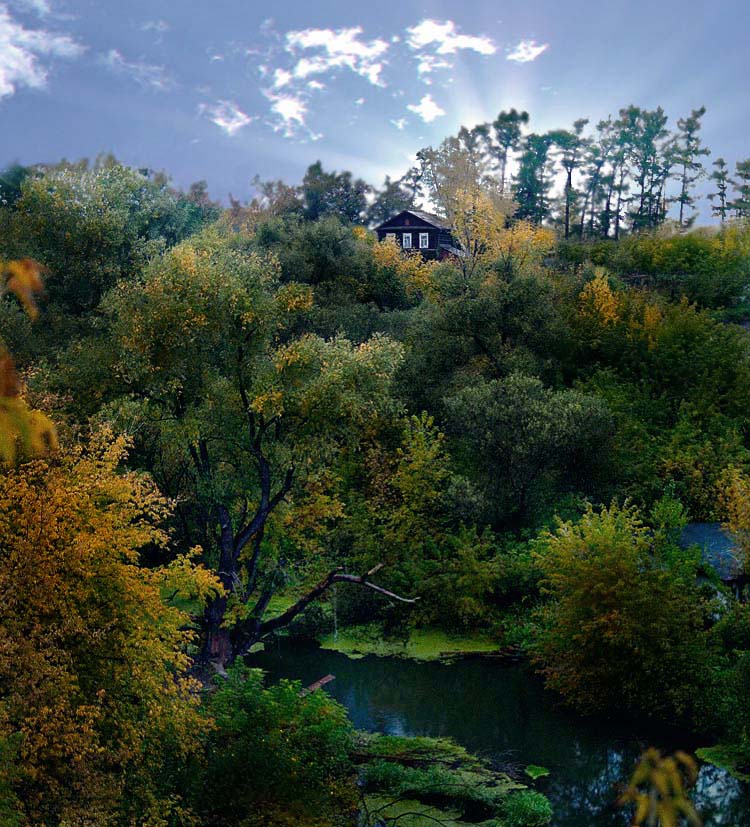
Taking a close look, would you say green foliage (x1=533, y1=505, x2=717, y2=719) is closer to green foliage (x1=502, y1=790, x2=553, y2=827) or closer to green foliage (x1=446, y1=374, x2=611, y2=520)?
green foliage (x1=502, y1=790, x2=553, y2=827)

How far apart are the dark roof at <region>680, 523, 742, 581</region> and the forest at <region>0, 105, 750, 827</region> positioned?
345 millimetres

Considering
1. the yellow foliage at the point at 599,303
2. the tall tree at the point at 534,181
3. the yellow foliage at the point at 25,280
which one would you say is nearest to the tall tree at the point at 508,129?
the tall tree at the point at 534,181

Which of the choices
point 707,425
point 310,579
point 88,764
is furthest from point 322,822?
point 707,425

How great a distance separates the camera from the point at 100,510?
477 inches

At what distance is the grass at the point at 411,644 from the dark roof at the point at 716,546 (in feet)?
21.6

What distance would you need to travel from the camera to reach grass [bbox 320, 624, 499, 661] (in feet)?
78.4

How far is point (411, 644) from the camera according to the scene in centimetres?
2455

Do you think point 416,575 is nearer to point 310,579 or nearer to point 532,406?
point 310,579

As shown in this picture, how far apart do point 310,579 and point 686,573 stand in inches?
431

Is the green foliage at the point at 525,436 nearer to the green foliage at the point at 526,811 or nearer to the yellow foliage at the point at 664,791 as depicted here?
the green foliage at the point at 526,811

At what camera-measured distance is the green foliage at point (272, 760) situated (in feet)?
39.7

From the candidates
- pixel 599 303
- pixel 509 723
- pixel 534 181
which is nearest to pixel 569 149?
pixel 534 181

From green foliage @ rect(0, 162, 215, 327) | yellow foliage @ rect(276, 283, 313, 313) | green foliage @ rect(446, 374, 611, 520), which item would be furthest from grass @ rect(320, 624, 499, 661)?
green foliage @ rect(0, 162, 215, 327)

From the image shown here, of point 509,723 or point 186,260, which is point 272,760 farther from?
point 186,260
